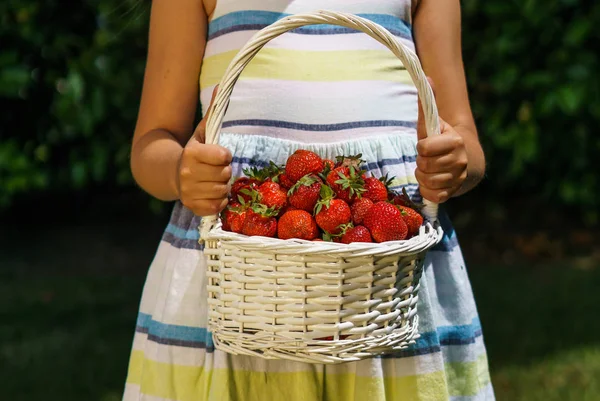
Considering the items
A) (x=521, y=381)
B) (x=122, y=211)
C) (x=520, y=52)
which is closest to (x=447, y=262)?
(x=521, y=381)

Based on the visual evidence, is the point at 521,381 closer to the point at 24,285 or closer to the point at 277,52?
the point at 277,52

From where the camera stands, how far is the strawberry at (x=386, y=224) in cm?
118

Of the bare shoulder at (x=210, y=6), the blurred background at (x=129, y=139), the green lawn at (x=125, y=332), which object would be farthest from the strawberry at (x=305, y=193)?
the blurred background at (x=129, y=139)

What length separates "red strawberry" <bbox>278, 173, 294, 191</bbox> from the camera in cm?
127

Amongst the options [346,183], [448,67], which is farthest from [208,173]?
[448,67]

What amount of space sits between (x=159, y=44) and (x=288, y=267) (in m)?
0.58

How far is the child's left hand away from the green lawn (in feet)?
6.58

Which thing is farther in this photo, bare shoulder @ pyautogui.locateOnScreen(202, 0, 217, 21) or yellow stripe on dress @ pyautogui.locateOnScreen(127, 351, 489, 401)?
bare shoulder @ pyautogui.locateOnScreen(202, 0, 217, 21)

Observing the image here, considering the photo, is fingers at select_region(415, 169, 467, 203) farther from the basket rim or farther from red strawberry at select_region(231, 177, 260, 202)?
red strawberry at select_region(231, 177, 260, 202)

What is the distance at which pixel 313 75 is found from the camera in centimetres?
144

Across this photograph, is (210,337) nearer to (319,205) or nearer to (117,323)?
(319,205)

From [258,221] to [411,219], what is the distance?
24cm

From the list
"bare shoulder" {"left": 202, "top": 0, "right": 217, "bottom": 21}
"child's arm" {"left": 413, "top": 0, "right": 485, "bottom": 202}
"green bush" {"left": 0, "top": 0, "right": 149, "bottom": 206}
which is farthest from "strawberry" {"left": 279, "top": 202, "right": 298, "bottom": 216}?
"green bush" {"left": 0, "top": 0, "right": 149, "bottom": 206}

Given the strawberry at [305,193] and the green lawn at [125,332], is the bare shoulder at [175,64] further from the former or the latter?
the green lawn at [125,332]
